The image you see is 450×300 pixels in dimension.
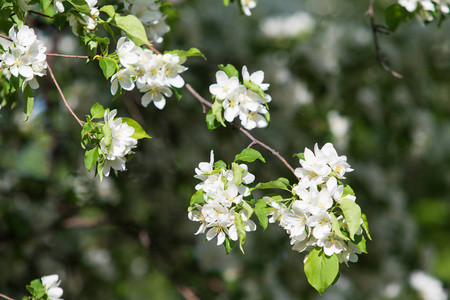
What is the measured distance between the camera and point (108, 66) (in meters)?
1.15

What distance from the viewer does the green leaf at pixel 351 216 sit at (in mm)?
973

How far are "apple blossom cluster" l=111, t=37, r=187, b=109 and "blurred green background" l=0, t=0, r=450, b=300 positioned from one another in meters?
1.17

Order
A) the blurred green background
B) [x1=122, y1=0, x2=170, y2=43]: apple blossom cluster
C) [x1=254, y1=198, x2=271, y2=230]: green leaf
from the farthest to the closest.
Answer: the blurred green background, [x1=122, y1=0, x2=170, y2=43]: apple blossom cluster, [x1=254, y1=198, x2=271, y2=230]: green leaf

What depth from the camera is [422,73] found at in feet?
10.0

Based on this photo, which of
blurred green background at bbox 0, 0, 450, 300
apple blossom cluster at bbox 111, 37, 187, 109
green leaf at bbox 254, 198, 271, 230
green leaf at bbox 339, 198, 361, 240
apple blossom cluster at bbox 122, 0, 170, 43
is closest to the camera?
green leaf at bbox 339, 198, 361, 240

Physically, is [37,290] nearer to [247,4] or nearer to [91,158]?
[91,158]

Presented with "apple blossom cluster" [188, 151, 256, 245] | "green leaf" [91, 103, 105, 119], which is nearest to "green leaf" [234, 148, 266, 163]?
"apple blossom cluster" [188, 151, 256, 245]

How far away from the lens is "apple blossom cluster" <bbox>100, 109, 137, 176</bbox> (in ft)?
3.63

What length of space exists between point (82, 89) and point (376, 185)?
183 cm

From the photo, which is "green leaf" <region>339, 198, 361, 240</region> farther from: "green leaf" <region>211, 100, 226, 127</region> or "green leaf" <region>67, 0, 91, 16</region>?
"green leaf" <region>67, 0, 91, 16</region>

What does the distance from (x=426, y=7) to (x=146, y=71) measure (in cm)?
89

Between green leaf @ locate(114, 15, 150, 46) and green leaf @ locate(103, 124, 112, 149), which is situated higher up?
green leaf @ locate(114, 15, 150, 46)

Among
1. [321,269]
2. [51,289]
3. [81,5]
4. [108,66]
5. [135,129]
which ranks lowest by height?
[51,289]

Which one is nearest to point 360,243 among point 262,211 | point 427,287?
point 262,211
